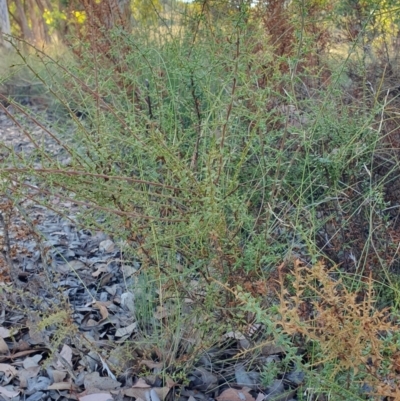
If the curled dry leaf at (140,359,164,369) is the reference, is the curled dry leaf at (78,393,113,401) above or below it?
below

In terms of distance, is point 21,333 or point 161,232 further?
point 21,333

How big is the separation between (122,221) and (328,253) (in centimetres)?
85

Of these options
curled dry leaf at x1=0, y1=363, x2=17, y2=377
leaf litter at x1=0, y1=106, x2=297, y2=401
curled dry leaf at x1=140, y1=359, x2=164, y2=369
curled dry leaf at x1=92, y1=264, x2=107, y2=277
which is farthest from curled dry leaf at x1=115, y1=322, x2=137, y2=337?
curled dry leaf at x1=92, y1=264, x2=107, y2=277

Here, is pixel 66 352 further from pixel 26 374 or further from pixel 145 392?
pixel 145 392

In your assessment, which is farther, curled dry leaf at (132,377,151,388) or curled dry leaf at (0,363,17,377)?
curled dry leaf at (0,363,17,377)

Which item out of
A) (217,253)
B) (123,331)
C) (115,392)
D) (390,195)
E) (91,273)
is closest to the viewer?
(217,253)

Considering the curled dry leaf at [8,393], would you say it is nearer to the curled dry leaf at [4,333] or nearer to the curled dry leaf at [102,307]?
the curled dry leaf at [4,333]

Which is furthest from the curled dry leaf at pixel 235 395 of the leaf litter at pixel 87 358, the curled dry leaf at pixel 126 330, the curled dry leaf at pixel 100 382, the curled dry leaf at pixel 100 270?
the curled dry leaf at pixel 100 270

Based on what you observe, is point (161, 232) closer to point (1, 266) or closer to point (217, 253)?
point (217, 253)

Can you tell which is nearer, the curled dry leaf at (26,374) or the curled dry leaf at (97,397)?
the curled dry leaf at (97,397)

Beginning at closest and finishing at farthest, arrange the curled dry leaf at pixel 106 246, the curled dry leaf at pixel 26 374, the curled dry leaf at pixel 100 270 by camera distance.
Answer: the curled dry leaf at pixel 26 374
the curled dry leaf at pixel 100 270
the curled dry leaf at pixel 106 246

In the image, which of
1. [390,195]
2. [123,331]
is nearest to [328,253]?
[390,195]

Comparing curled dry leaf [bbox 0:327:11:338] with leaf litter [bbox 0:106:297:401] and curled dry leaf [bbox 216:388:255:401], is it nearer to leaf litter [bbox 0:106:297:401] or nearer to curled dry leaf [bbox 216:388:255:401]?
leaf litter [bbox 0:106:297:401]

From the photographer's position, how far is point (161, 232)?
1879mm
